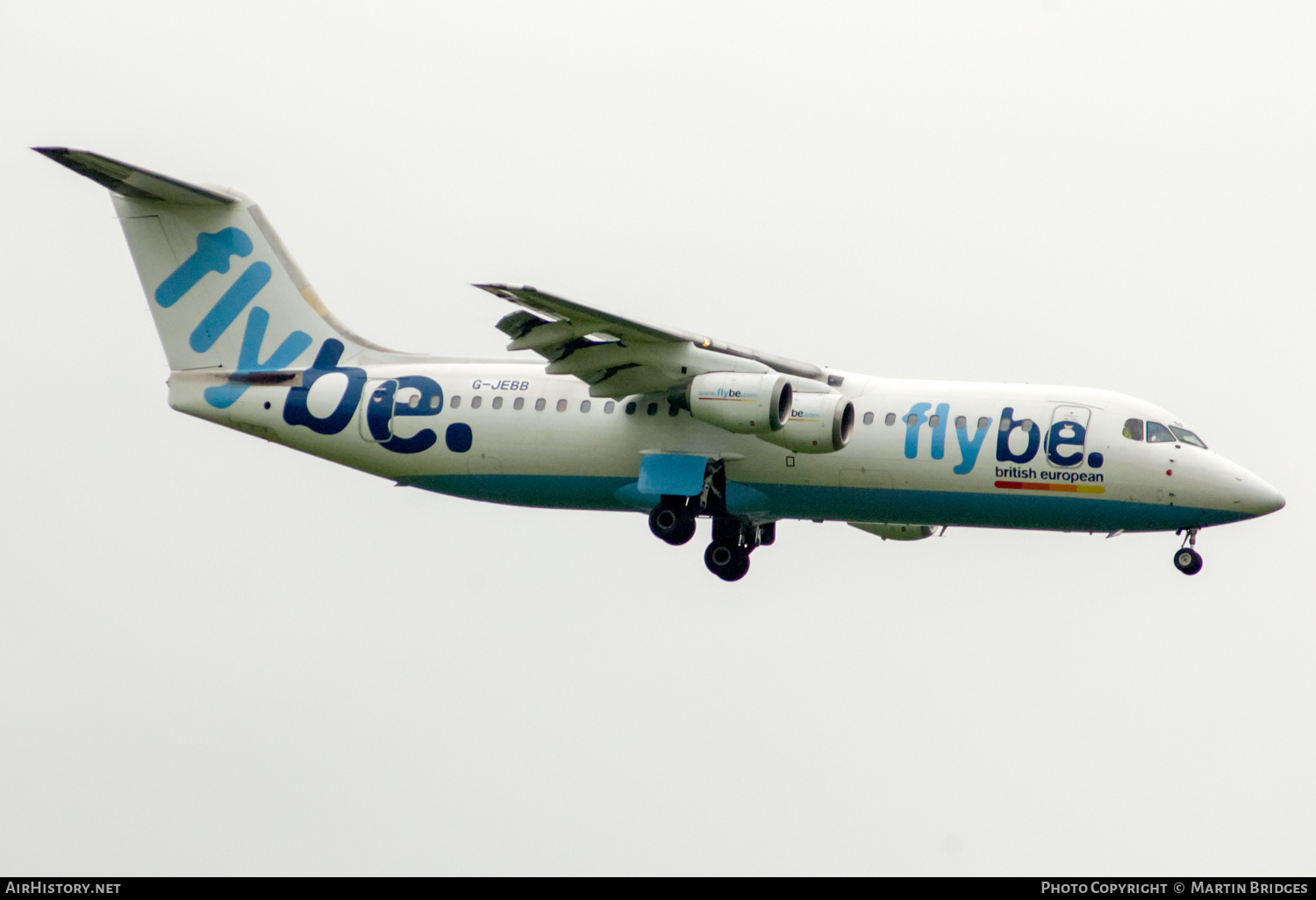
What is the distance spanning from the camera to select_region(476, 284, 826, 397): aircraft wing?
21.8 metres

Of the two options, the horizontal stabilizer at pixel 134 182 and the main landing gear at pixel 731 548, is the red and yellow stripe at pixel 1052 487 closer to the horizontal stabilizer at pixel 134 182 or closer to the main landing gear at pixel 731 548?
the main landing gear at pixel 731 548

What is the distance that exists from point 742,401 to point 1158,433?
5.31m

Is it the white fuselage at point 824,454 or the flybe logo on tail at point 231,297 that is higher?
the flybe logo on tail at point 231,297

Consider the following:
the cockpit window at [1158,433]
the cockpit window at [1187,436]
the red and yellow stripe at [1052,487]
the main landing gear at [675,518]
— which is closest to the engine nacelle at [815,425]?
the main landing gear at [675,518]

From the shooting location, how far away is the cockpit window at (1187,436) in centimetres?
2216

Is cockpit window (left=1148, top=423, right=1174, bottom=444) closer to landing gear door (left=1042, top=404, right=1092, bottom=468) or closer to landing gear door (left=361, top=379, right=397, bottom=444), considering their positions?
landing gear door (left=1042, top=404, right=1092, bottom=468)

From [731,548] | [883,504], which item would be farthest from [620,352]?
[883,504]

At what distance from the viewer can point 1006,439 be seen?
22.1 meters

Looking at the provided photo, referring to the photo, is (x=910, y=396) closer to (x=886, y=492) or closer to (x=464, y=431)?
(x=886, y=492)

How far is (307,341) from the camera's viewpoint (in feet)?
82.6

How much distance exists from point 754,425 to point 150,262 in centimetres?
975

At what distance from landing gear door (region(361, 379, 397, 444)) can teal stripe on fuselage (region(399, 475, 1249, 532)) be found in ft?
3.24

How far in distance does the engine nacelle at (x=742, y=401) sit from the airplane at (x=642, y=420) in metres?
0.03

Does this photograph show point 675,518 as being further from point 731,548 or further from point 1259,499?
point 1259,499
